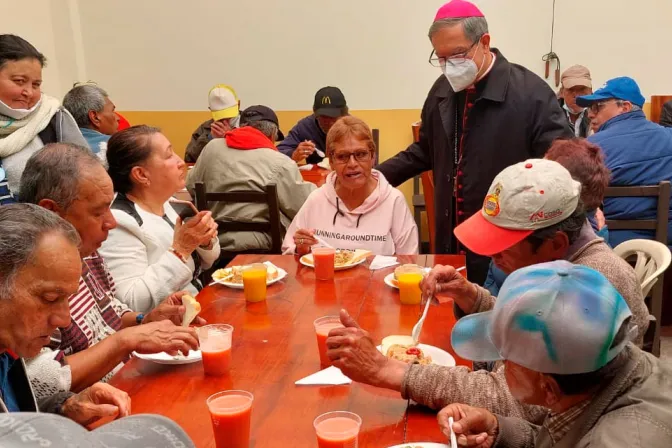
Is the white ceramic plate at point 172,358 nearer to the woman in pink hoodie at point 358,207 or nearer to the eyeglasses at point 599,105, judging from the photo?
the woman in pink hoodie at point 358,207

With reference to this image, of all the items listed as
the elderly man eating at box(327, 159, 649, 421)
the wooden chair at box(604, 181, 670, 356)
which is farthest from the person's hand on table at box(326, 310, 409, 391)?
the wooden chair at box(604, 181, 670, 356)

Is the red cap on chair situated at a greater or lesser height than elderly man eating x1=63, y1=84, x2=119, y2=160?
greater

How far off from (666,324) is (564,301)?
3.74 meters

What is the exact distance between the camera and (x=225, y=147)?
3898 mm

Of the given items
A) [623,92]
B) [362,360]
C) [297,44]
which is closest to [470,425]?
[362,360]

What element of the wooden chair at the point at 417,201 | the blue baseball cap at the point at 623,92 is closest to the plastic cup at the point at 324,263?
the blue baseball cap at the point at 623,92

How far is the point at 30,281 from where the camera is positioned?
52.1 inches

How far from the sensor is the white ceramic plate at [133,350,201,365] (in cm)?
182

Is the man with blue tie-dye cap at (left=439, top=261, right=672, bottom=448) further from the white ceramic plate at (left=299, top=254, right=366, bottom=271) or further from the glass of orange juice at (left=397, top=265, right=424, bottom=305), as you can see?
the white ceramic plate at (left=299, top=254, right=366, bottom=271)

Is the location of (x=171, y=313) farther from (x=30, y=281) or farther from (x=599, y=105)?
(x=599, y=105)

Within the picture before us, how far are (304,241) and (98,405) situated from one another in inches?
58.5

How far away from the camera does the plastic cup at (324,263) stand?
8.38 feet

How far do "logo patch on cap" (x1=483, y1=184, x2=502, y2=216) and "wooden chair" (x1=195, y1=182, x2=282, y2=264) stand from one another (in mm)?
Result: 1903

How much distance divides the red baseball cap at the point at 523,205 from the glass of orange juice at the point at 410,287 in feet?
1.50
